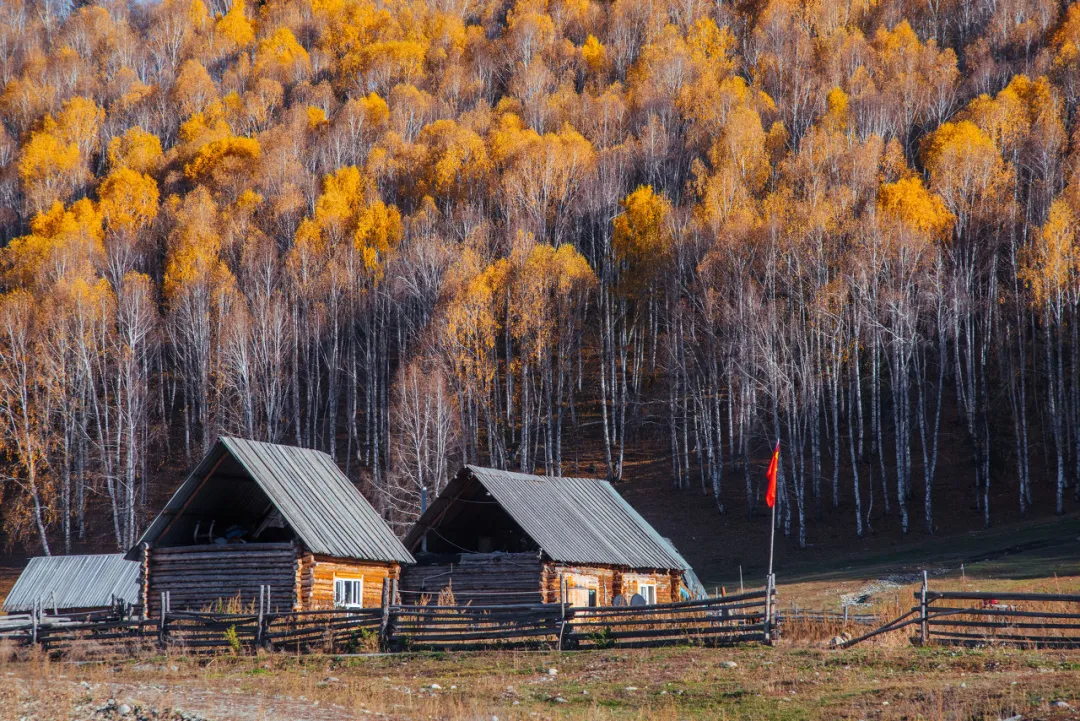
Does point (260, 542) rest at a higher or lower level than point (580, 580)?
higher

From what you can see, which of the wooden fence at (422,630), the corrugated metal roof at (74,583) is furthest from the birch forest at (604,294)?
the wooden fence at (422,630)

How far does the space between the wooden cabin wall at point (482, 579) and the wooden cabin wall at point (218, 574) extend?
3.82 meters

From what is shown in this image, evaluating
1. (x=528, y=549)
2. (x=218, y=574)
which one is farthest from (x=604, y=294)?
(x=218, y=574)

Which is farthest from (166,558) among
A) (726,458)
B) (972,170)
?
(972,170)

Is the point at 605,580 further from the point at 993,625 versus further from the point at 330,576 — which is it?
the point at 993,625

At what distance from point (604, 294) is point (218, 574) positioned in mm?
40295

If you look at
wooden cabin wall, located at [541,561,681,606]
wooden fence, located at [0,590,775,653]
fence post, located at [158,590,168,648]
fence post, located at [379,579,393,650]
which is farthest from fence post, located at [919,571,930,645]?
fence post, located at [158,590,168,648]

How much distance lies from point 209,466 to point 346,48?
109m

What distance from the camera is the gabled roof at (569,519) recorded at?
104 feet

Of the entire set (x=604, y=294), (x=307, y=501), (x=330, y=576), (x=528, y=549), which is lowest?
(x=330, y=576)

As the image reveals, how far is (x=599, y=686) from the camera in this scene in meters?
18.3

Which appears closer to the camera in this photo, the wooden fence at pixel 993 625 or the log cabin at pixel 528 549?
the wooden fence at pixel 993 625

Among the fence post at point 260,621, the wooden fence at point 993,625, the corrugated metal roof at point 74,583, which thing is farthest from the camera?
the corrugated metal roof at point 74,583

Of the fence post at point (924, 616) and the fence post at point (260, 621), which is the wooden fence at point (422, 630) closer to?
the fence post at point (260, 621)
